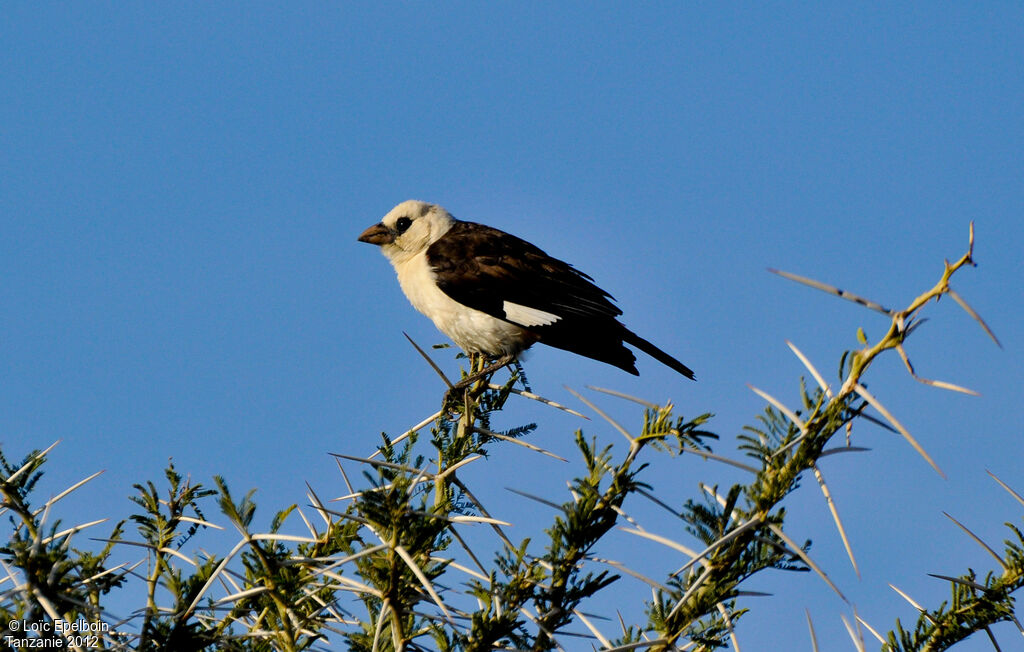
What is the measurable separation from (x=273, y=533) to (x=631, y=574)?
114cm

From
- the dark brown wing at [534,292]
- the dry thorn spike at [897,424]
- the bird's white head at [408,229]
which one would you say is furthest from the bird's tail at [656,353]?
the dry thorn spike at [897,424]

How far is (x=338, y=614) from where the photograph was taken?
3.23 meters

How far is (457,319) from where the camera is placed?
7125 millimetres

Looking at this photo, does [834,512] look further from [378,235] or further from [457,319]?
[378,235]

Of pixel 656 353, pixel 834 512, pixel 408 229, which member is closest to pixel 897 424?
pixel 834 512

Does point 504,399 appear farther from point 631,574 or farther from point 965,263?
point 965,263

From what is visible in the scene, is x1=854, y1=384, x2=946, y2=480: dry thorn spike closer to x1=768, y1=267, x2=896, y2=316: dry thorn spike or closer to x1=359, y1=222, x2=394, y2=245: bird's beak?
x1=768, y1=267, x2=896, y2=316: dry thorn spike

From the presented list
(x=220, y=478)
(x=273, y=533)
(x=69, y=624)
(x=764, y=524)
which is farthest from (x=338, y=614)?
(x=764, y=524)

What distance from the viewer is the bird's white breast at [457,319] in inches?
270

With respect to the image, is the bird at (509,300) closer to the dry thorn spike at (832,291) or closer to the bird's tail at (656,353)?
the bird's tail at (656,353)

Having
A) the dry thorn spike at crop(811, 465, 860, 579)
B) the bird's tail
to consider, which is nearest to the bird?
the bird's tail

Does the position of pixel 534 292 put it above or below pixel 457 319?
above

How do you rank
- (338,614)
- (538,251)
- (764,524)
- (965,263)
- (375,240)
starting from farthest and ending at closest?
(375,240), (538,251), (338,614), (764,524), (965,263)

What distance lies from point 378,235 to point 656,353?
3.18 m
